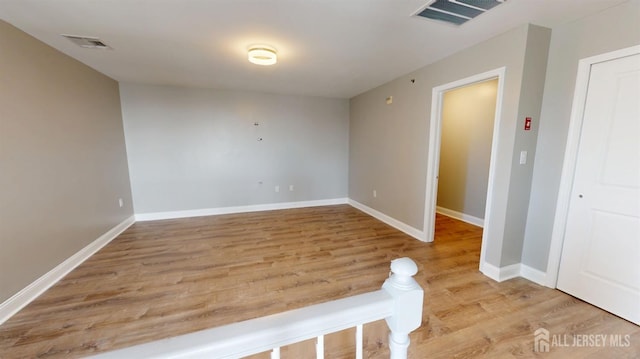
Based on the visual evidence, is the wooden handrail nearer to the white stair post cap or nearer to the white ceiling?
the white stair post cap

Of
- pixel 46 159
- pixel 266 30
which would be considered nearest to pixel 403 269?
pixel 266 30

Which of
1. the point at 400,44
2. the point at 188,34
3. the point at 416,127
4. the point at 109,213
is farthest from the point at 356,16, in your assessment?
the point at 109,213

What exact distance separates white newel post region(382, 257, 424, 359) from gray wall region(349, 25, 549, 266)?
219 cm

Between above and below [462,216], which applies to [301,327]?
above

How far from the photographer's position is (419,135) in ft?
11.2

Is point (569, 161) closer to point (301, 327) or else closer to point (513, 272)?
point (513, 272)

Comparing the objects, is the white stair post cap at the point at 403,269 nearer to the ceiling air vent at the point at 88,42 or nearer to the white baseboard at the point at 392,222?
the white baseboard at the point at 392,222

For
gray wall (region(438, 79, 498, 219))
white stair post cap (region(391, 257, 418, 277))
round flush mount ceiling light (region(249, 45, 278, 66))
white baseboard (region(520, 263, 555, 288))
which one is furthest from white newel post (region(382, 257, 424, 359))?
gray wall (region(438, 79, 498, 219))

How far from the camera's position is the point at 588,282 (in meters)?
2.10

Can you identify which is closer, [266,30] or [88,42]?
[266,30]

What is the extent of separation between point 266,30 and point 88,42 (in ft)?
6.03

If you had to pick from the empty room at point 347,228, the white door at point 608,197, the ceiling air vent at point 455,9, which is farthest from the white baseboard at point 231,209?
the ceiling air vent at point 455,9

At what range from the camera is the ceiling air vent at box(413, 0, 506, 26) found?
1825mm

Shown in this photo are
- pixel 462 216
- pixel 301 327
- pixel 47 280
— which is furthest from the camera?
pixel 462 216
